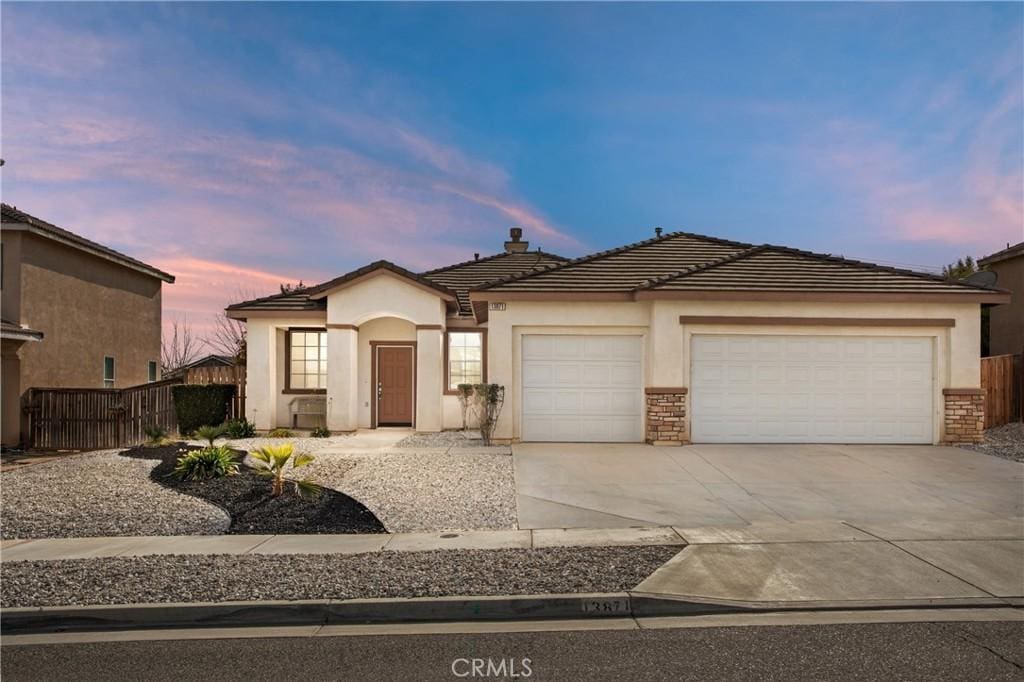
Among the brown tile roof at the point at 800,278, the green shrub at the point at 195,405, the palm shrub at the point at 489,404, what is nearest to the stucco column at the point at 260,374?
the green shrub at the point at 195,405

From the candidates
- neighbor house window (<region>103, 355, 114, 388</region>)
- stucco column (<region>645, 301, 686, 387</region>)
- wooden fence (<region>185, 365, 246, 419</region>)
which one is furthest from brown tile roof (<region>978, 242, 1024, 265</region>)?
neighbor house window (<region>103, 355, 114, 388</region>)

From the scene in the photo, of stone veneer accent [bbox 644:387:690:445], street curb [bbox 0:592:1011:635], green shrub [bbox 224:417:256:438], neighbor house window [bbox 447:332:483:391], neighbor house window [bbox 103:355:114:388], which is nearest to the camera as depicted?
street curb [bbox 0:592:1011:635]

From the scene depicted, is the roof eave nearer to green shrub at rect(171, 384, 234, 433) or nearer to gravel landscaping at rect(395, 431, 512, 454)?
green shrub at rect(171, 384, 234, 433)

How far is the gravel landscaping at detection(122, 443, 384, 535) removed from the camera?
23.6 ft

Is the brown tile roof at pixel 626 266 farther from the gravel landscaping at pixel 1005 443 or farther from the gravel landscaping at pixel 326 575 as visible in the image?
the gravel landscaping at pixel 326 575

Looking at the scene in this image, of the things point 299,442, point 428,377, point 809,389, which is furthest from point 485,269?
point 809,389

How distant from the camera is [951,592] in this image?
5.08 m

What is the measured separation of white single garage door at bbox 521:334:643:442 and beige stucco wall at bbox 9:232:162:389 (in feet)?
39.8

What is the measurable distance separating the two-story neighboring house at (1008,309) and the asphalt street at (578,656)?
1828 cm

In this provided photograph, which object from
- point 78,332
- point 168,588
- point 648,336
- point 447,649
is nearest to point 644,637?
point 447,649

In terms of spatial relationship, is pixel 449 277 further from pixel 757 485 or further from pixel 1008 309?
pixel 1008 309

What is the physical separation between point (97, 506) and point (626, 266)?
36.3 ft

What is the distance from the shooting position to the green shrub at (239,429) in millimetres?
14320

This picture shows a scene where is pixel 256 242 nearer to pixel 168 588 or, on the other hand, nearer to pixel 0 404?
pixel 0 404
